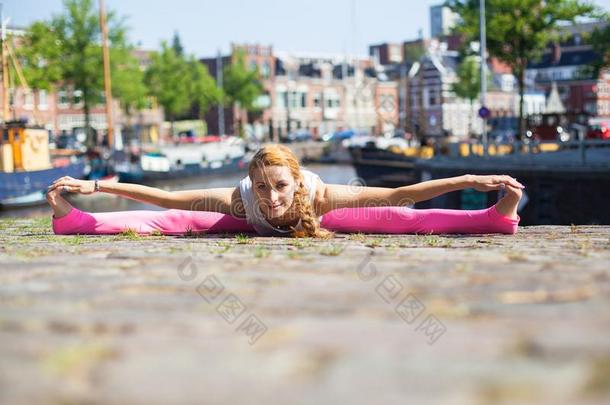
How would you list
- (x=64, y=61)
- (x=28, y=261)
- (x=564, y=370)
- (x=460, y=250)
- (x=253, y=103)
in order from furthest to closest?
(x=253, y=103)
(x=64, y=61)
(x=460, y=250)
(x=28, y=261)
(x=564, y=370)

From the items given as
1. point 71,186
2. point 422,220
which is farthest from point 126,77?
point 422,220

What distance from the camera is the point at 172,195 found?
6.21 meters

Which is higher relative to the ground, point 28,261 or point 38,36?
point 38,36

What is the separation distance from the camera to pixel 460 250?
14.8 feet

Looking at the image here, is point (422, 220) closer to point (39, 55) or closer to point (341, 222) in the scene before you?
point (341, 222)

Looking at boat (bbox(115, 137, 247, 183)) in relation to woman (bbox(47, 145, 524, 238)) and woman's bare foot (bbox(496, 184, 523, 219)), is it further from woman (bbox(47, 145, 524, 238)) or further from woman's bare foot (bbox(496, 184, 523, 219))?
woman's bare foot (bbox(496, 184, 523, 219))

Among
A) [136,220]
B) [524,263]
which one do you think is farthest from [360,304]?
[136,220]

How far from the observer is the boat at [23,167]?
30.8m

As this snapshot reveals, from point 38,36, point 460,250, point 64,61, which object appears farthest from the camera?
point 64,61

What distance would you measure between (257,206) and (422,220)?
1.34 metres

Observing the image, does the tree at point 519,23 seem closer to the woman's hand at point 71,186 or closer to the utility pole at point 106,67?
the utility pole at point 106,67

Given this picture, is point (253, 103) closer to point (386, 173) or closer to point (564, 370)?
point (386, 173)

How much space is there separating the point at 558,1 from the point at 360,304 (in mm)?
39710

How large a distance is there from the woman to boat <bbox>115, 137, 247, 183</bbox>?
33444mm
